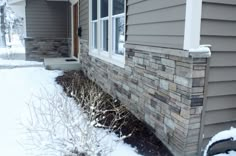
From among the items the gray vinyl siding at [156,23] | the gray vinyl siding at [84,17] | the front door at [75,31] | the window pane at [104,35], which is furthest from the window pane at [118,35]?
the front door at [75,31]

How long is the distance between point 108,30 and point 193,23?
312 cm

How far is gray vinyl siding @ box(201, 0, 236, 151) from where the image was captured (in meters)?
2.76

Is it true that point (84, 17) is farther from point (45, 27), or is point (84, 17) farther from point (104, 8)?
point (45, 27)

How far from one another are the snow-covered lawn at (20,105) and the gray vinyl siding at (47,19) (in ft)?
11.0

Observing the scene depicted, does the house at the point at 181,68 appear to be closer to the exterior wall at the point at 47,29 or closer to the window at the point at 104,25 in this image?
the window at the point at 104,25

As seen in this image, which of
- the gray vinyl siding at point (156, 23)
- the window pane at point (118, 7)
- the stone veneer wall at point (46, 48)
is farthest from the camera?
the stone veneer wall at point (46, 48)

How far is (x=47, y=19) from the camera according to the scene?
11.8 meters

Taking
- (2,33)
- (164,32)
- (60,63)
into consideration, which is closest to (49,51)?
(60,63)

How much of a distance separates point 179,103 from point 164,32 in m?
0.85

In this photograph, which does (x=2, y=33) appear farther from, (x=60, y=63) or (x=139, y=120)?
(x=139, y=120)

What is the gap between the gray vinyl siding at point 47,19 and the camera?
38.0 feet

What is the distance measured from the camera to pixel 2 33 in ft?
83.5

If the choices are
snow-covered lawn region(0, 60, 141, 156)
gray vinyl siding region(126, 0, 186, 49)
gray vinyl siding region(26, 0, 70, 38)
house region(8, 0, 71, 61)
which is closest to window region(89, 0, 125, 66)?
gray vinyl siding region(126, 0, 186, 49)

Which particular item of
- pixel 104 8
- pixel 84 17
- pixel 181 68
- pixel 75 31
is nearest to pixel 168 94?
pixel 181 68
